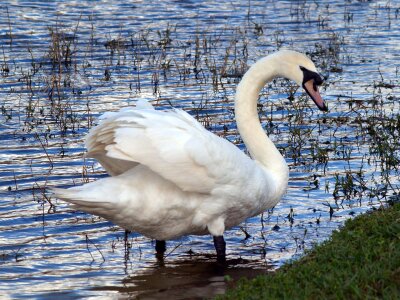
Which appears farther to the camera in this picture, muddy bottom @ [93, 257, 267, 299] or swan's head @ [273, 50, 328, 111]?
swan's head @ [273, 50, 328, 111]

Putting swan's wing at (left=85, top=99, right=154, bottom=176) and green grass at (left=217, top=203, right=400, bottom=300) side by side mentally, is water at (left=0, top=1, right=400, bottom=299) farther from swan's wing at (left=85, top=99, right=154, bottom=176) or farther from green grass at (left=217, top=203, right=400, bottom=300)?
swan's wing at (left=85, top=99, right=154, bottom=176)

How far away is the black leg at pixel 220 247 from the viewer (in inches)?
287

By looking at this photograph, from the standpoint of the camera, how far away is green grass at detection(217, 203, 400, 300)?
5230 mm

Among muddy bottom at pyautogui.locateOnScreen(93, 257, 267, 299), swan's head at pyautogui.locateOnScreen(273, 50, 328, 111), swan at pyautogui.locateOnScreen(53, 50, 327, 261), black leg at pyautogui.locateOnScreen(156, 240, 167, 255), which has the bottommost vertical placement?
muddy bottom at pyautogui.locateOnScreen(93, 257, 267, 299)

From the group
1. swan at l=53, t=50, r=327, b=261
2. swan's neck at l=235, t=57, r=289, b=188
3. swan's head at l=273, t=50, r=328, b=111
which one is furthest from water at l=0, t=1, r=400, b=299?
swan's head at l=273, t=50, r=328, b=111

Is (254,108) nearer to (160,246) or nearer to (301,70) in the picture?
(301,70)

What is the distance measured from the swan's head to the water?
113 cm

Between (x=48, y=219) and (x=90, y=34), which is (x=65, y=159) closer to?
(x=48, y=219)

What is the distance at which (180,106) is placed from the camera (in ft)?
37.8

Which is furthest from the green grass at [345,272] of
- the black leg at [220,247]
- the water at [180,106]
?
the black leg at [220,247]

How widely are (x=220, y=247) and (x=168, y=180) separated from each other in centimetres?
77

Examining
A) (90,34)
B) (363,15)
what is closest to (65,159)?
(90,34)

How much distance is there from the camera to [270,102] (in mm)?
11695

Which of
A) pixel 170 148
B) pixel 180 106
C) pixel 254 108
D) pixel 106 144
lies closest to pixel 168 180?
pixel 170 148
